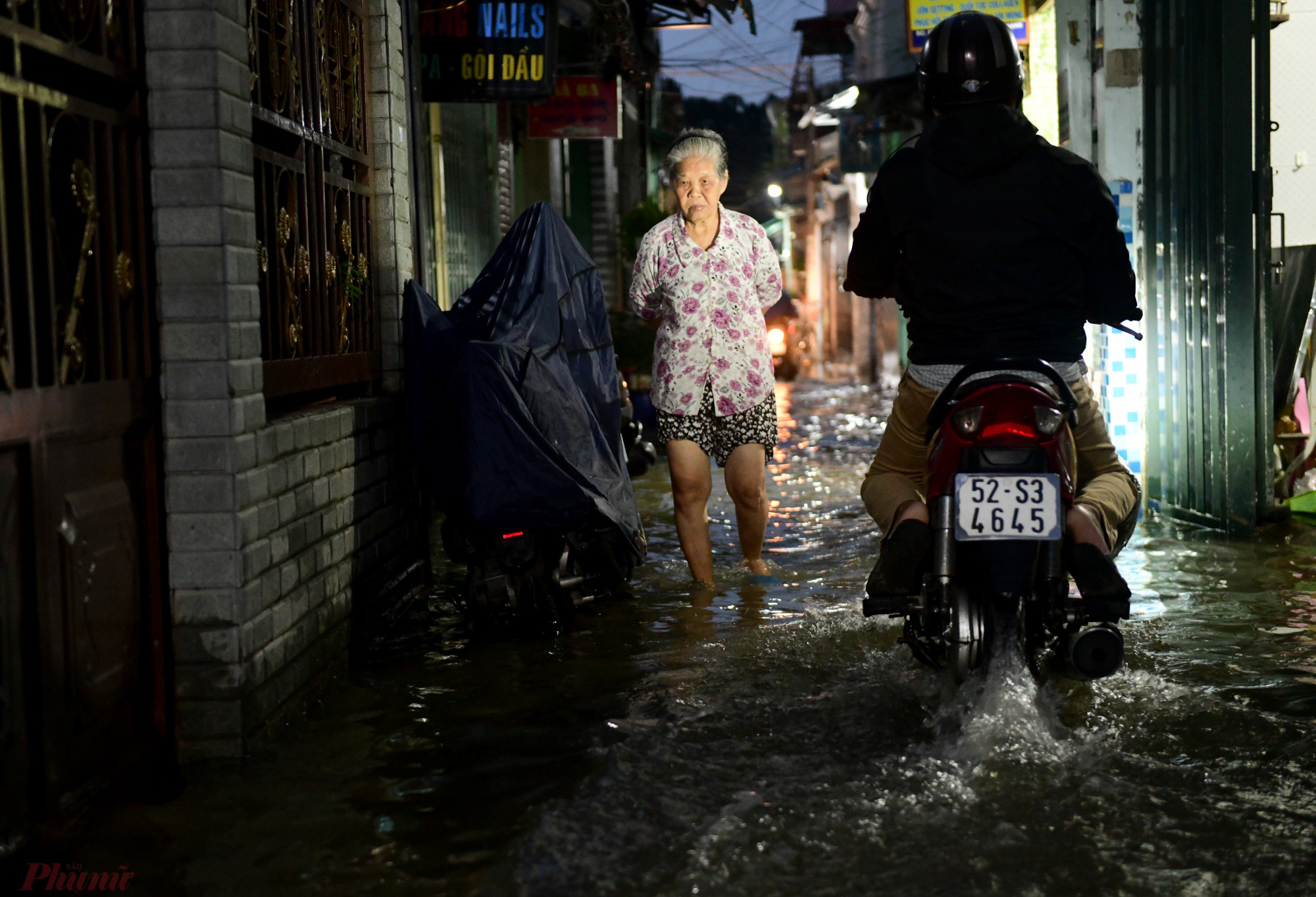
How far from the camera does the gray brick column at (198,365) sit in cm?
403

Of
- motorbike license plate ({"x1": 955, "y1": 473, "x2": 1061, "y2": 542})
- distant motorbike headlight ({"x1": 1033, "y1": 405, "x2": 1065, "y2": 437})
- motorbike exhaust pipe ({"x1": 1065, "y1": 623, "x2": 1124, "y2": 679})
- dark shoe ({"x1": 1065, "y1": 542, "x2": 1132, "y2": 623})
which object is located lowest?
motorbike exhaust pipe ({"x1": 1065, "y1": 623, "x2": 1124, "y2": 679})

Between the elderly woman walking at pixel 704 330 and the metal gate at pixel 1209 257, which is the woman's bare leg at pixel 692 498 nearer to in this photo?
the elderly woman walking at pixel 704 330

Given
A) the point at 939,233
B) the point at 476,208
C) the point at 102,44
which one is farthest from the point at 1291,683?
the point at 476,208

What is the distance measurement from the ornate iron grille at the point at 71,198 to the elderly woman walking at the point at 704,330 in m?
2.98

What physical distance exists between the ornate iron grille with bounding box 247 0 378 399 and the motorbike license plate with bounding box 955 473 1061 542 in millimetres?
2292

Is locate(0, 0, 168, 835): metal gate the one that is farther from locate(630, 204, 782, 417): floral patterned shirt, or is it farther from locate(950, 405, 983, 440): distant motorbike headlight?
locate(630, 204, 782, 417): floral patterned shirt

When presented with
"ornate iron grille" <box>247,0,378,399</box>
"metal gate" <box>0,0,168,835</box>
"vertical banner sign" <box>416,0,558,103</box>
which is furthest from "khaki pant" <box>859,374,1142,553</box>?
"vertical banner sign" <box>416,0,558,103</box>

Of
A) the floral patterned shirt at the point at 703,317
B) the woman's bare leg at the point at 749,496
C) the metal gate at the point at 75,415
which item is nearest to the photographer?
the metal gate at the point at 75,415

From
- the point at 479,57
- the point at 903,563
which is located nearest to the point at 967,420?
the point at 903,563

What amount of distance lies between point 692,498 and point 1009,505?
2933 mm

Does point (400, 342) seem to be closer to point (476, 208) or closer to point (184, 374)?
point (184, 374)

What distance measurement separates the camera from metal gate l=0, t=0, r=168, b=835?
3312 millimetres

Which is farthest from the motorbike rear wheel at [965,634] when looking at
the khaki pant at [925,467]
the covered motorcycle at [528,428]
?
the covered motorcycle at [528,428]

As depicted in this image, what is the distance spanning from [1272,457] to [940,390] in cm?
485
